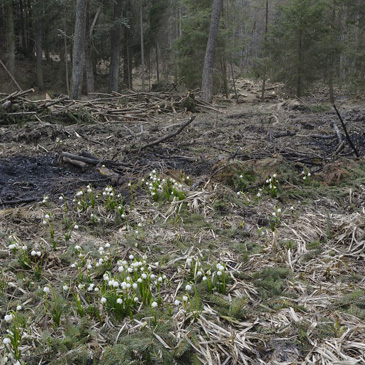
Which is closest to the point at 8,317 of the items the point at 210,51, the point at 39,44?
the point at 210,51

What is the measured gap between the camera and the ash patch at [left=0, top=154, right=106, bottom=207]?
5191mm

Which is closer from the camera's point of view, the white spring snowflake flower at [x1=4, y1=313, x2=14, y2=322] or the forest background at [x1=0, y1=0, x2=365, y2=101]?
the white spring snowflake flower at [x1=4, y1=313, x2=14, y2=322]

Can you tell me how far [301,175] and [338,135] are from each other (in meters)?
2.53

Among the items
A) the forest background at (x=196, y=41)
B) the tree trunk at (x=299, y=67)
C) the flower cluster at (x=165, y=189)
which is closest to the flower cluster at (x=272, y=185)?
the flower cluster at (x=165, y=189)

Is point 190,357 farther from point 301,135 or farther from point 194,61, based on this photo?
point 194,61

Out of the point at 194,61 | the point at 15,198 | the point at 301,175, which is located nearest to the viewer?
the point at 15,198

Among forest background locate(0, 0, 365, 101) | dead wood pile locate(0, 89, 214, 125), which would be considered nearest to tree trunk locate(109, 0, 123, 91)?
forest background locate(0, 0, 365, 101)

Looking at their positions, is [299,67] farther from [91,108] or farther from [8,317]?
[8,317]

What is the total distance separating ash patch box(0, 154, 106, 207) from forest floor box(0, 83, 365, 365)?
28 mm

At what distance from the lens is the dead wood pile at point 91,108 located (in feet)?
35.7

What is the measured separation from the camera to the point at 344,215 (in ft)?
14.5

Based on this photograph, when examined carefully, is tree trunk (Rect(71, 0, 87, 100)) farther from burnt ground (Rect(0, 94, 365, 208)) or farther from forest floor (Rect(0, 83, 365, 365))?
forest floor (Rect(0, 83, 365, 365))

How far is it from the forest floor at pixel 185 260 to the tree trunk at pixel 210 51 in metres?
12.5

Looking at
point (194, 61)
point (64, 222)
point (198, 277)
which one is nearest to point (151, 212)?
point (64, 222)
